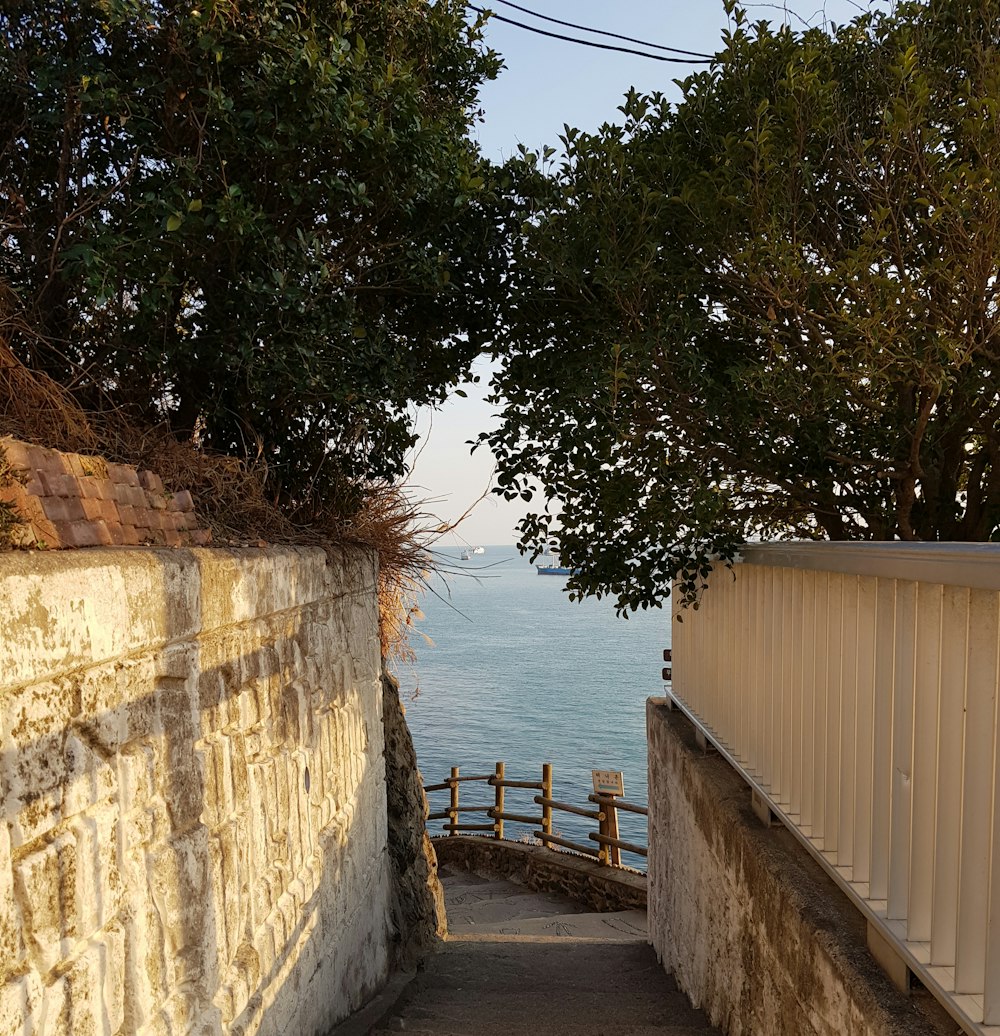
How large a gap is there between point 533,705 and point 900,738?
33.2m

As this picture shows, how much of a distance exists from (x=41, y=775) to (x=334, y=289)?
9.93 ft

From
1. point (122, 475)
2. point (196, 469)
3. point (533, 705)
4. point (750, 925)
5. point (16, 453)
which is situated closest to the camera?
point (16, 453)

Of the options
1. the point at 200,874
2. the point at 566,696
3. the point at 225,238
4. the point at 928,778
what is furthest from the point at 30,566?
the point at 566,696

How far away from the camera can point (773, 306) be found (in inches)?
155

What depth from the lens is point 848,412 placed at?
406cm

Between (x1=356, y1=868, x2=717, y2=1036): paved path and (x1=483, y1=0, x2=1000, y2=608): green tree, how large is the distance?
202cm

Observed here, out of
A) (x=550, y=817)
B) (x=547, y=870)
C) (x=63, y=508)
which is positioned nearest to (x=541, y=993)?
(x=63, y=508)

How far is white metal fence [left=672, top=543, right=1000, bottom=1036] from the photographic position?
180 cm

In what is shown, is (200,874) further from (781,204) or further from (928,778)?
(781,204)

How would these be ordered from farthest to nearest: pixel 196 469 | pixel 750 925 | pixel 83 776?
pixel 196 469 → pixel 750 925 → pixel 83 776

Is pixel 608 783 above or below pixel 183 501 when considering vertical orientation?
below

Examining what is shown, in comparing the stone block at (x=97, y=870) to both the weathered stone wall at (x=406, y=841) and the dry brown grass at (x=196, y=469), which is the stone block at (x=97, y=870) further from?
the weathered stone wall at (x=406, y=841)

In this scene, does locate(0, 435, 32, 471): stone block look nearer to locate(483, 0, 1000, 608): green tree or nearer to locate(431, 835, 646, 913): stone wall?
locate(483, 0, 1000, 608): green tree

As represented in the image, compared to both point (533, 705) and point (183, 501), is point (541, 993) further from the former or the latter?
point (533, 705)
